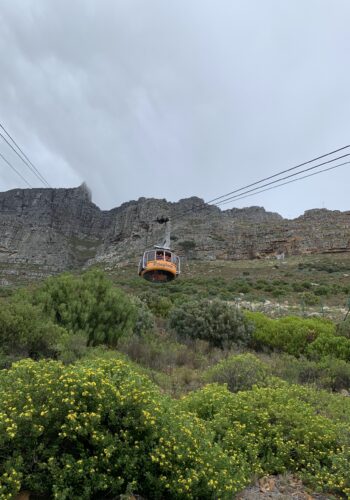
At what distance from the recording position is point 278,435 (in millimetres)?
5637

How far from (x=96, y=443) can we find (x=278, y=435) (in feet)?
9.66

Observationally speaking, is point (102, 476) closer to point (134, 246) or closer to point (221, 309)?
point (221, 309)

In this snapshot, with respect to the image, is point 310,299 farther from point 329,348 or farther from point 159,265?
point 159,265

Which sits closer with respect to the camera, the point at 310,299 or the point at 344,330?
the point at 344,330

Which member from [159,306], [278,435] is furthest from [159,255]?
[278,435]

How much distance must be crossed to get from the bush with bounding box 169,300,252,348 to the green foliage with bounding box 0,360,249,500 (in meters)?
11.5

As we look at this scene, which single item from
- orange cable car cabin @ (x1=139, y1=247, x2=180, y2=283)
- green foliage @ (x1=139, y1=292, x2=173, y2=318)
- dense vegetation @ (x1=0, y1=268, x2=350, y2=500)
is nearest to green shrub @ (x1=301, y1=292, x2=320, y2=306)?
green foliage @ (x1=139, y1=292, x2=173, y2=318)

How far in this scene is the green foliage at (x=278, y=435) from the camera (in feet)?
16.4

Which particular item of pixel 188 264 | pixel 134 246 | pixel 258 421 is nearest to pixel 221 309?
pixel 258 421

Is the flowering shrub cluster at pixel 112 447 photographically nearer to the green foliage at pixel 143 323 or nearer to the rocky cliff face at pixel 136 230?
the green foliage at pixel 143 323

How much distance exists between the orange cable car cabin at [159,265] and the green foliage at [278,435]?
799 cm

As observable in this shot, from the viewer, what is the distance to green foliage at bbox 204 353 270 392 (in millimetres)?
8516

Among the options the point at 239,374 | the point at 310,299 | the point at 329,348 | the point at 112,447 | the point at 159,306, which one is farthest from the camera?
the point at 310,299


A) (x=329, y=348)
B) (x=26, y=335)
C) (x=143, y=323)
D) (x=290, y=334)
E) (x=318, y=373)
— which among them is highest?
(x=143, y=323)
